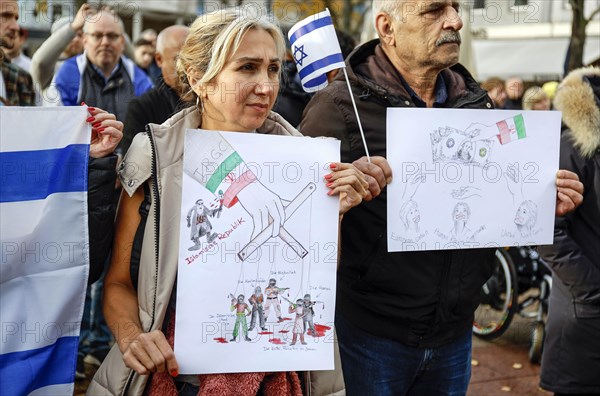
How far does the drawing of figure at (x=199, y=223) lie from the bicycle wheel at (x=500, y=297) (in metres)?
4.38

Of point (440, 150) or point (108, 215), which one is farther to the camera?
point (440, 150)

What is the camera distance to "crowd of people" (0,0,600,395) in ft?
6.37

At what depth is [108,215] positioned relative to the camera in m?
2.02

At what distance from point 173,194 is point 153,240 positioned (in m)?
0.13

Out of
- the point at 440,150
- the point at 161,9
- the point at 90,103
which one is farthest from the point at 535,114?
the point at 161,9

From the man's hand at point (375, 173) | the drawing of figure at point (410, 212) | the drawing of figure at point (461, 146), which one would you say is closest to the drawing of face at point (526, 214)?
the drawing of figure at point (461, 146)

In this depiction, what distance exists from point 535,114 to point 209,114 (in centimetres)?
113

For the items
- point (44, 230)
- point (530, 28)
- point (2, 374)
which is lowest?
point (2, 374)

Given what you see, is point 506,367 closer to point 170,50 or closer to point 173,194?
point 170,50

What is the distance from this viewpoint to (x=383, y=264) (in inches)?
97.1

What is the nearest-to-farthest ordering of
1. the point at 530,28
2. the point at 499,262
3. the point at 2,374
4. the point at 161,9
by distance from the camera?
the point at 2,374 → the point at 499,262 → the point at 530,28 → the point at 161,9

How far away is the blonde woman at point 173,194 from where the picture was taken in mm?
1908

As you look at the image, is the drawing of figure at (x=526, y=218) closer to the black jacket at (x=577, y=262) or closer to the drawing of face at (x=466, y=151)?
the drawing of face at (x=466, y=151)

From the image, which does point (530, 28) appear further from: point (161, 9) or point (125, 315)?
point (125, 315)
